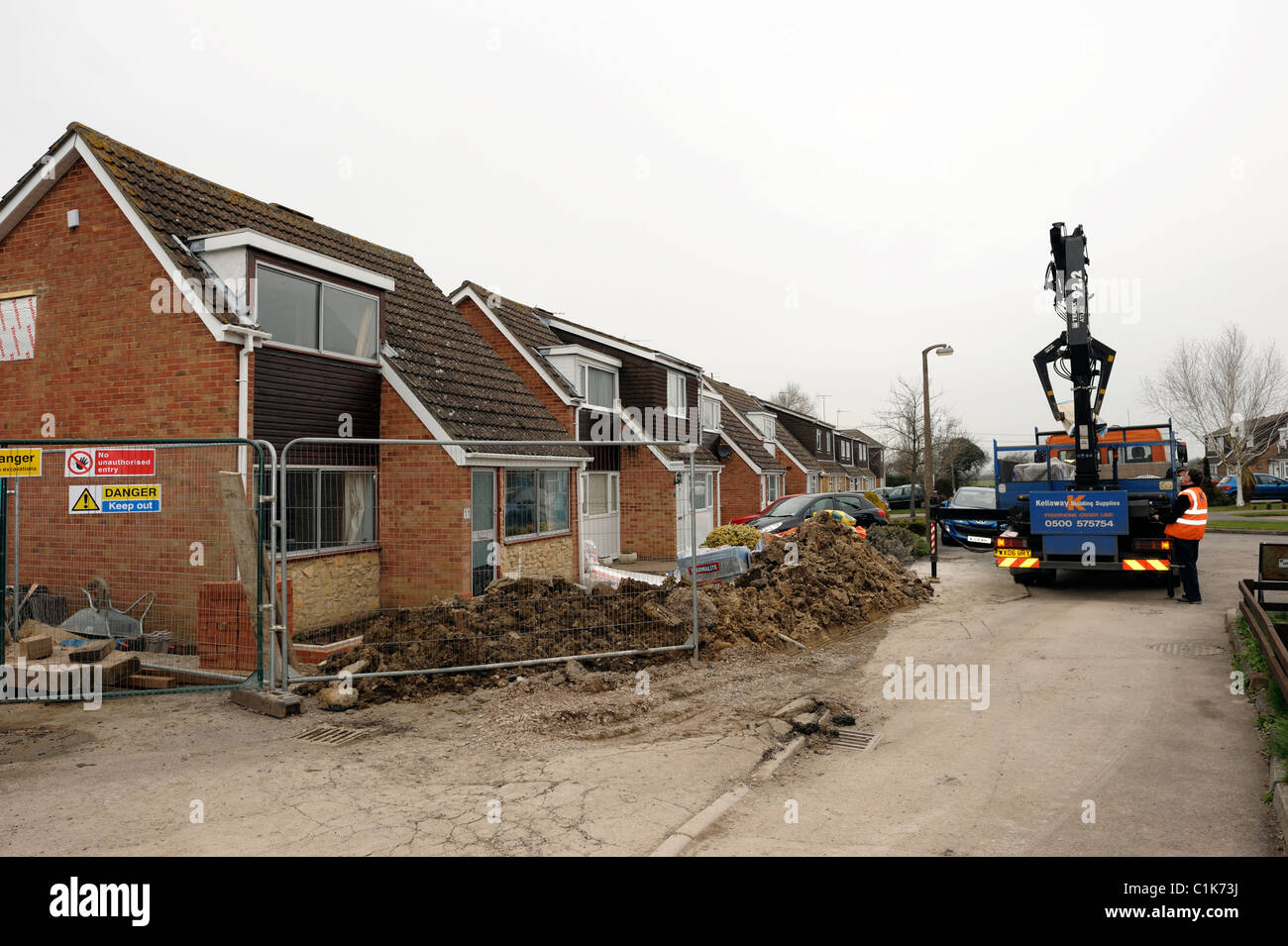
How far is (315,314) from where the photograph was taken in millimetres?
11508

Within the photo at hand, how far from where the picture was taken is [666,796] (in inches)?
201

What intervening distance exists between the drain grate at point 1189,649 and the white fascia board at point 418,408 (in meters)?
9.56

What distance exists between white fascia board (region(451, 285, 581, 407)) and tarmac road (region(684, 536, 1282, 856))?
1169 cm

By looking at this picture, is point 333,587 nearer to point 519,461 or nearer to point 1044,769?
point 519,461

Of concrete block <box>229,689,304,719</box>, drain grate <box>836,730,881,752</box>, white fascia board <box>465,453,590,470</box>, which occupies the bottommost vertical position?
drain grate <box>836,730,881,752</box>

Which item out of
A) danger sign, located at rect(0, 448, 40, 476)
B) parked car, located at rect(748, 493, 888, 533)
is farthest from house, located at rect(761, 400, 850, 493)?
danger sign, located at rect(0, 448, 40, 476)

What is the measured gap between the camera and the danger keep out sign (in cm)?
718

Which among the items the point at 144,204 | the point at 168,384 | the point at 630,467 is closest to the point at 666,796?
the point at 168,384

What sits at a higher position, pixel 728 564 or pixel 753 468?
pixel 753 468

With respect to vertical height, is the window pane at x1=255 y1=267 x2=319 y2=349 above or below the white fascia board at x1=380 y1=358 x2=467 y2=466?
above

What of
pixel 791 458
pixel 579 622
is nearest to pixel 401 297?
pixel 579 622

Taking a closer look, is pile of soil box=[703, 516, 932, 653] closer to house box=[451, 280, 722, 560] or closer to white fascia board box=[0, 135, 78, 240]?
house box=[451, 280, 722, 560]
